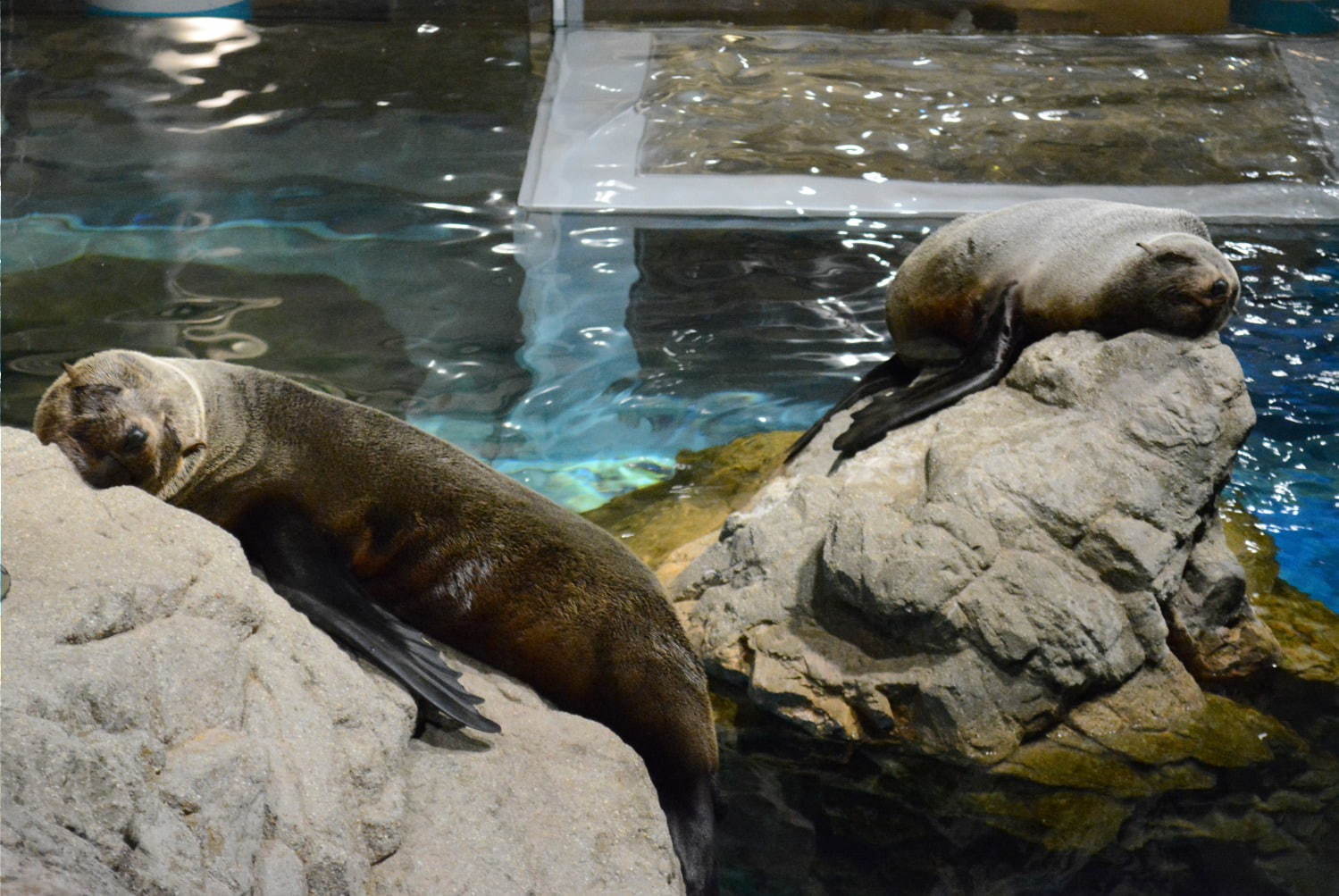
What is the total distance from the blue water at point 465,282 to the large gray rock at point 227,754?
2886 millimetres

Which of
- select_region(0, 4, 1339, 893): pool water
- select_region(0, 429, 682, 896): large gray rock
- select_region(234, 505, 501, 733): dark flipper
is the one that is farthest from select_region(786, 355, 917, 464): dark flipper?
select_region(234, 505, 501, 733): dark flipper

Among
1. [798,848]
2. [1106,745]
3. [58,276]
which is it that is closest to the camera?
[798,848]

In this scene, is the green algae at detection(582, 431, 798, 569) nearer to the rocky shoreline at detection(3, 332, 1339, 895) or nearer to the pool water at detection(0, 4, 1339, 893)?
the rocky shoreline at detection(3, 332, 1339, 895)

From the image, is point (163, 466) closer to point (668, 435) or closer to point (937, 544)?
point (937, 544)

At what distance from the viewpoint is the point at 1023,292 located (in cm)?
423

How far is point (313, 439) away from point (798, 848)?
4.82ft

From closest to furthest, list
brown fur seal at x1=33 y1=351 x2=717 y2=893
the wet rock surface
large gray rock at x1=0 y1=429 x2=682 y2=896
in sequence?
large gray rock at x1=0 y1=429 x2=682 y2=896
brown fur seal at x1=33 y1=351 x2=717 y2=893
the wet rock surface

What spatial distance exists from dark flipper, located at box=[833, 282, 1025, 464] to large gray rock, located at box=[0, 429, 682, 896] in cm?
154

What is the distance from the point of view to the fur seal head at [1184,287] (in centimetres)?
372

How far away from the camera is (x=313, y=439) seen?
2951 millimetres

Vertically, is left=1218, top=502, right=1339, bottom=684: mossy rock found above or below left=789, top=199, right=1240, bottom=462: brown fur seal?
below

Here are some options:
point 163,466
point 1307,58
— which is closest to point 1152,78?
point 1307,58

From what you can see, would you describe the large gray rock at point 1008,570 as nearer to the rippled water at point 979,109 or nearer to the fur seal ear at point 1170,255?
the fur seal ear at point 1170,255

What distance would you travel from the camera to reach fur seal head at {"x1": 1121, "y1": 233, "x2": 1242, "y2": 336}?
147 inches
